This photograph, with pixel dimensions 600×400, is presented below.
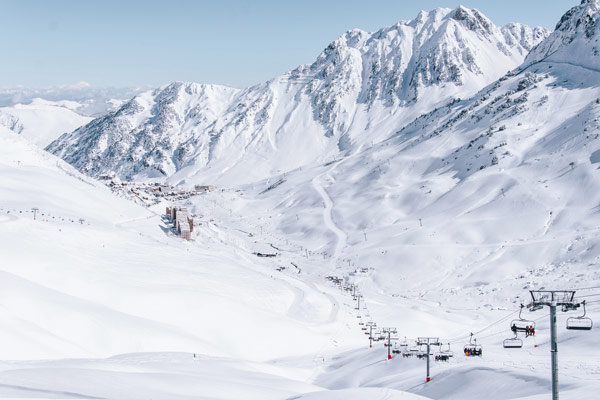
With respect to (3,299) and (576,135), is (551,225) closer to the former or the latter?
(576,135)

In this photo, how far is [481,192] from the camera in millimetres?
146375

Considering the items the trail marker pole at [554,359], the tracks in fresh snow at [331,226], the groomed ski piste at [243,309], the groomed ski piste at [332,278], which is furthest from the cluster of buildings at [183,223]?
the trail marker pole at [554,359]

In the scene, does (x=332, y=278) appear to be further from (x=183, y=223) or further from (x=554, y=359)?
(x=554, y=359)

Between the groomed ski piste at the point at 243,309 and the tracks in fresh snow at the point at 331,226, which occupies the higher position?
the tracks in fresh snow at the point at 331,226

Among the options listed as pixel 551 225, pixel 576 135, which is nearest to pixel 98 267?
pixel 551 225

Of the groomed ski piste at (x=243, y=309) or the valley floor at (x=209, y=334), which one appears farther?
the groomed ski piste at (x=243, y=309)

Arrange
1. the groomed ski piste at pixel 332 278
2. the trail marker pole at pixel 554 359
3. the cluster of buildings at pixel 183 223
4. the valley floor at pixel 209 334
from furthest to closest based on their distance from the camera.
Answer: the cluster of buildings at pixel 183 223 → the groomed ski piste at pixel 332 278 → the valley floor at pixel 209 334 → the trail marker pole at pixel 554 359

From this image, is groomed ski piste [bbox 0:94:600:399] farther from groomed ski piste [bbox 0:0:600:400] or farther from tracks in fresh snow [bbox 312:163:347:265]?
tracks in fresh snow [bbox 312:163:347:265]

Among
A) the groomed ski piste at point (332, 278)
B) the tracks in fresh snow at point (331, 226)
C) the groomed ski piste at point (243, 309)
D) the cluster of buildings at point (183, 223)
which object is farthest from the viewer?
the tracks in fresh snow at point (331, 226)

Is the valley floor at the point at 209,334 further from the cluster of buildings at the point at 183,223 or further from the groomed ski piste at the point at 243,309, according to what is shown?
the cluster of buildings at the point at 183,223

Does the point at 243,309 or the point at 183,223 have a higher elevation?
the point at 183,223

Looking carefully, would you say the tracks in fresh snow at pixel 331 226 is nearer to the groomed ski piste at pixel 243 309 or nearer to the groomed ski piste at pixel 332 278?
the groomed ski piste at pixel 332 278

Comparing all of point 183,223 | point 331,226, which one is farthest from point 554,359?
point 331,226

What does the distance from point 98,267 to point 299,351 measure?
79.9ft
